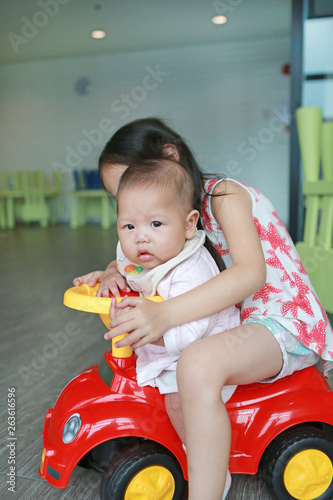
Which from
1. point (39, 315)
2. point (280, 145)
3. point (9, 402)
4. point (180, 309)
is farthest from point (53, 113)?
point (180, 309)

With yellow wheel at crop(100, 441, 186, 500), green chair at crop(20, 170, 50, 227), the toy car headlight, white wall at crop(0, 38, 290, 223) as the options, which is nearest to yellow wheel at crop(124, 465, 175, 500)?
yellow wheel at crop(100, 441, 186, 500)

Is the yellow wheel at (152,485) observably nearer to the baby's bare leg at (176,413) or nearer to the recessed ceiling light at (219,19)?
the baby's bare leg at (176,413)

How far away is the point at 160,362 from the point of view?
0.67 m

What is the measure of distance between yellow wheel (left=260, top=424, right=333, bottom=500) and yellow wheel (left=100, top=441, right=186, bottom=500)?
0.14 metres

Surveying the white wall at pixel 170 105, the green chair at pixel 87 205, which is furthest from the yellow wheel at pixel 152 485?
the green chair at pixel 87 205

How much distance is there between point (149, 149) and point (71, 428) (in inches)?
18.3

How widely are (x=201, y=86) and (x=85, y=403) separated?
553 cm

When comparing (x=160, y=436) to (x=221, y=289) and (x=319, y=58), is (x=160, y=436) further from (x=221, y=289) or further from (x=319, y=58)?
(x=319, y=58)

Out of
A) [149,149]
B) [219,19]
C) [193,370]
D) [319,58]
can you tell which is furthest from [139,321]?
[219,19]

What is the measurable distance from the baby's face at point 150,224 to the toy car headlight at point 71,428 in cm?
25

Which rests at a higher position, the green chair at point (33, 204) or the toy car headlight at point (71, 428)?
the green chair at point (33, 204)

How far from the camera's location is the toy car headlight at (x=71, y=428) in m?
0.64

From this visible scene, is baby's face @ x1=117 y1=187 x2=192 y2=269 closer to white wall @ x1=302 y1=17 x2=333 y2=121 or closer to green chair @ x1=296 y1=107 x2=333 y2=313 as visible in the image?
green chair @ x1=296 y1=107 x2=333 y2=313

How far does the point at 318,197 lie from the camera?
1705 millimetres
